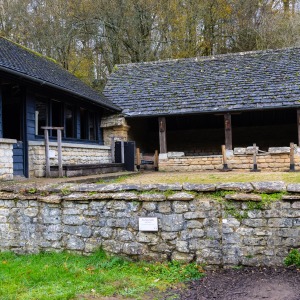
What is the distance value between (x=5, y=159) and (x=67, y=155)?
11.7ft

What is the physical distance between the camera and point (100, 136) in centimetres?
1497

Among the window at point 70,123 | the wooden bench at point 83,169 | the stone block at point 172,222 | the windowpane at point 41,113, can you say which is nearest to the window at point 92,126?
the window at point 70,123

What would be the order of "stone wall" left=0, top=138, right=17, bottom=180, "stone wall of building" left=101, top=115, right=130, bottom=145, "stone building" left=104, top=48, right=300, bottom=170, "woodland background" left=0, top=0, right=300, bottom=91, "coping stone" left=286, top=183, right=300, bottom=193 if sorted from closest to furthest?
"coping stone" left=286, top=183, right=300, bottom=193 → "stone wall" left=0, top=138, right=17, bottom=180 → "stone building" left=104, top=48, right=300, bottom=170 → "stone wall of building" left=101, top=115, right=130, bottom=145 → "woodland background" left=0, top=0, right=300, bottom=91

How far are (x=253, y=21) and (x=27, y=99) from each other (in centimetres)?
1983

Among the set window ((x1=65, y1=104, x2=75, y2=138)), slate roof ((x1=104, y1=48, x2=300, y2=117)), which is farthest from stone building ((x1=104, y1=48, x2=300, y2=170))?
window ((x1=65, y1=104, x2=75, y2=138))

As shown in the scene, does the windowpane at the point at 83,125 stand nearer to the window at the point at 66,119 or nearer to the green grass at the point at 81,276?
the window at the point at 66,119

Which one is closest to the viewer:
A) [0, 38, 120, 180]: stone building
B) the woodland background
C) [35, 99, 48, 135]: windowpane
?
[0, 38, 120, 180]: stone building

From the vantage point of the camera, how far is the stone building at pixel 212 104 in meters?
13.6

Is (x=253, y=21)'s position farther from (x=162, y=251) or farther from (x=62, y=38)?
(x=162, y=251)

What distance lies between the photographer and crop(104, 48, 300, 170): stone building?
1359 centimetres

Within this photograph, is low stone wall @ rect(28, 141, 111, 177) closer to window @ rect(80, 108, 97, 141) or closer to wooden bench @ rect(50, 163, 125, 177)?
wooden bench @ rect(50, 163, 125, 177)

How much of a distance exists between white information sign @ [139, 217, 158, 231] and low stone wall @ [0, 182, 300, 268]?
2.7 inches

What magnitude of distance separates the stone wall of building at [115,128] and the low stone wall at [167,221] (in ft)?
30.3

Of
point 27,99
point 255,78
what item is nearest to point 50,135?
point 27,99
